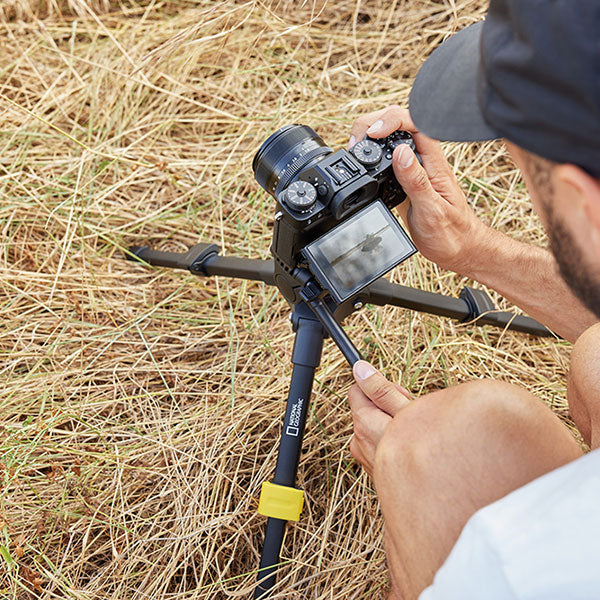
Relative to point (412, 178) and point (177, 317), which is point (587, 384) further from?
point (177, 317)

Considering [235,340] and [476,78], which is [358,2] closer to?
[235,340]

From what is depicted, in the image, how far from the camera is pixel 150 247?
1.86m

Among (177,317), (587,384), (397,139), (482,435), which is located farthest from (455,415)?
(177,317)

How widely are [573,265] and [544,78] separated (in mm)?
241

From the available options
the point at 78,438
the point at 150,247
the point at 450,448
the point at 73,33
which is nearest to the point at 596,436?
the point at 450,448

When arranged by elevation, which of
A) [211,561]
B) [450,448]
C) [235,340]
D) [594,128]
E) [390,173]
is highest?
[594,128]

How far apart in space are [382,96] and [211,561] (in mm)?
1537

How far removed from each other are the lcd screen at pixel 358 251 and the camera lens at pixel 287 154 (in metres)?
0.16

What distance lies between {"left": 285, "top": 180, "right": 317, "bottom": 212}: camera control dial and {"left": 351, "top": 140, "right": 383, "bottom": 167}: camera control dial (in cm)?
14

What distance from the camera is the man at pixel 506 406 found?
0.65 metres

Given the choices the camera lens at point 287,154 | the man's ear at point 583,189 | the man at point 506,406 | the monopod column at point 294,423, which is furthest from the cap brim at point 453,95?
the monopod column at point 294,423

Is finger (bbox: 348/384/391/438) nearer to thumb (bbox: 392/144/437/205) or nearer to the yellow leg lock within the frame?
the yellow leg lock

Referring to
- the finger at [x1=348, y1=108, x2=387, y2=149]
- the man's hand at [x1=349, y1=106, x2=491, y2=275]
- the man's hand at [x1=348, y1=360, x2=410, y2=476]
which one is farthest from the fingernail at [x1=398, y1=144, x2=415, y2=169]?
the man's hand at [x1=348, y1=360, x2=410, y2=476]

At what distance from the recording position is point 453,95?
0.91 m
